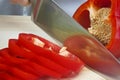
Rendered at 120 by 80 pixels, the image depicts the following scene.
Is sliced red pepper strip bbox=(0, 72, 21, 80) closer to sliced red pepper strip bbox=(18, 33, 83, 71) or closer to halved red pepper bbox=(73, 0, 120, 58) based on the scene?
sliced red pepper strip bbox=(18, 33, 83, 71)

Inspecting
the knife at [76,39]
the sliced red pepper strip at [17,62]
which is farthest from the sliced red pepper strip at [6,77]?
the knife at [76,39]

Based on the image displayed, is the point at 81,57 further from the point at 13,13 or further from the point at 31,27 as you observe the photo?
the point at 13,13

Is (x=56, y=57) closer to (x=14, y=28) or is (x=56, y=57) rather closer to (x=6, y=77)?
(x=6, y=77)

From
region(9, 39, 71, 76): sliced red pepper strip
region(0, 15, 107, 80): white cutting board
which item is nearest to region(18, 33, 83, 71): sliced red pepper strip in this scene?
region(9, 39, 71, 76): sliced red pepper strip

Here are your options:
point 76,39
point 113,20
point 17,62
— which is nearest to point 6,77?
point 17,62

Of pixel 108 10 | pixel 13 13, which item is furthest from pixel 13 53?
pixel 13 13

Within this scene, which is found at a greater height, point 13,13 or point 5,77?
point 13,13

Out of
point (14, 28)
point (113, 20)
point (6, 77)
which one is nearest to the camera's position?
point (6, 77)

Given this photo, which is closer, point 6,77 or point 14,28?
point 6,77
